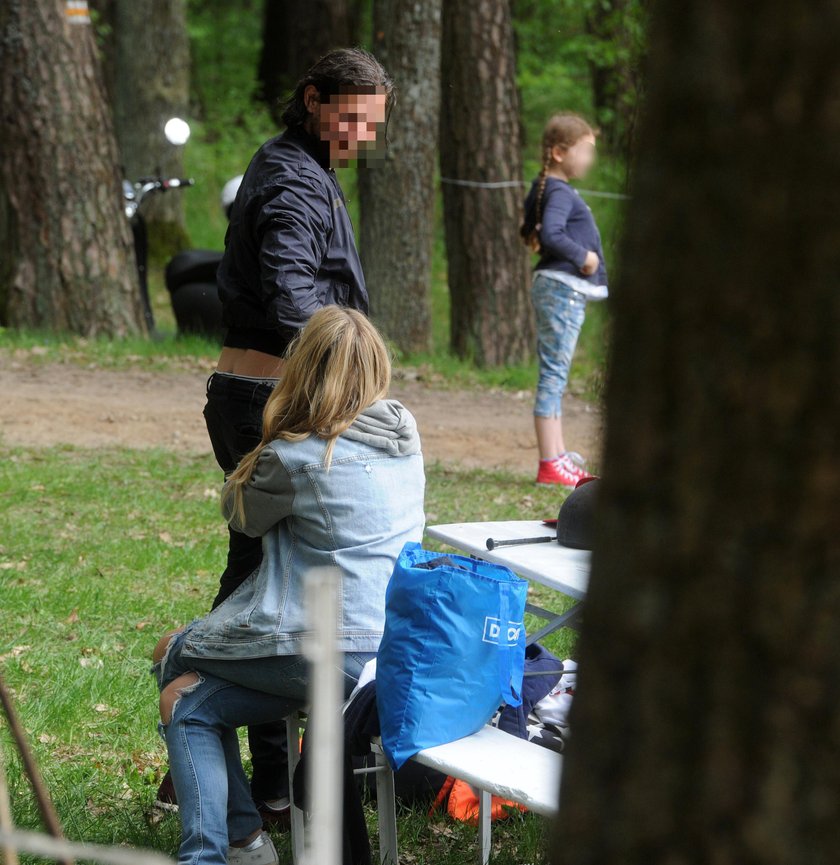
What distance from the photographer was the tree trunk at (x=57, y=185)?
10664mm

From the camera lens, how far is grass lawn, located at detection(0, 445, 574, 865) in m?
3.32

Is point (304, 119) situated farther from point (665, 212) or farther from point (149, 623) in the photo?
point (665, 212)

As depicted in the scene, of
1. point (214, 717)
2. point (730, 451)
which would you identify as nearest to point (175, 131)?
point (214, 717)

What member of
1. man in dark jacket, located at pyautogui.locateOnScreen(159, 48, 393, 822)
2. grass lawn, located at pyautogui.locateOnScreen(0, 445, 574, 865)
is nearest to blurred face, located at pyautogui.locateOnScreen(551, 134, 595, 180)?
grass lawn, located at pyautogui.locateOnScreen(0, 445, 574, 865)

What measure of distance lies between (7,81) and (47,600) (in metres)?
7.04

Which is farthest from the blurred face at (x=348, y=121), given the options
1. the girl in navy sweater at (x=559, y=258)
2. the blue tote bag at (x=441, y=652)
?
the girl in navy sweater at (x=559, y=258)

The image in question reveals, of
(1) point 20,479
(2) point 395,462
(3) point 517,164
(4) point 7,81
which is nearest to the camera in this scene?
(2) point 395,462

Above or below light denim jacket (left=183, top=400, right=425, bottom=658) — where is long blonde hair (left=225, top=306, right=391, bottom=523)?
above

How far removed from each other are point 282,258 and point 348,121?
1.53 feet

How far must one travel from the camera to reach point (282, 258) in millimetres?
3389

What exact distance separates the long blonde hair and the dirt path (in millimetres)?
4497

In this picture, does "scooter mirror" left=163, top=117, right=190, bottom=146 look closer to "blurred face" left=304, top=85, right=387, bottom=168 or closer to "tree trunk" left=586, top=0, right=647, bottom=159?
"tree trunk" left=586, top=0, right=647, bottom=159

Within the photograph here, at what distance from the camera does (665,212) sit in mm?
1022

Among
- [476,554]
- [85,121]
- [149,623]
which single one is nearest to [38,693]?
[149,623]
